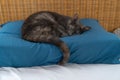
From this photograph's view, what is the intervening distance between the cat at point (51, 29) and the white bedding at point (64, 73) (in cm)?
7

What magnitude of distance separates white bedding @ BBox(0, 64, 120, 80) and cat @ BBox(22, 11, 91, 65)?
0.07 m

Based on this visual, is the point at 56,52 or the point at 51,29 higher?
the point at 51,29

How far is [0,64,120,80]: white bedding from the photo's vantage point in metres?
1.26

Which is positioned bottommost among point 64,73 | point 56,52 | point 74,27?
point 64,73

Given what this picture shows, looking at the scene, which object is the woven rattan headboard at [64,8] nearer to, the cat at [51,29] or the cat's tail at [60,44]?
the cat at [51,29]

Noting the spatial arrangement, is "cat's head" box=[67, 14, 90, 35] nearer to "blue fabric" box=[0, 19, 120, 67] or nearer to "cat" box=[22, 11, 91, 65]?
"cat" box=[22, 11, 91, 65]

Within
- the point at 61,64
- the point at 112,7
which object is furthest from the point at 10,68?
the point at 112,7

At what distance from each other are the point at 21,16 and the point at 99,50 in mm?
1112

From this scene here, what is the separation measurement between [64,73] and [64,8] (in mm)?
1035

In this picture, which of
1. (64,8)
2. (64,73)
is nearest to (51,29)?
(64,73)

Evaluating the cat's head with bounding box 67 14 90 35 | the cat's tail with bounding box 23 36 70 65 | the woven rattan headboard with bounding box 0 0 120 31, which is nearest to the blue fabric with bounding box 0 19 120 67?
the cat's tail with bounding box 23 36 70 65

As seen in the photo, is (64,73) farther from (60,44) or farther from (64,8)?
(64,8)

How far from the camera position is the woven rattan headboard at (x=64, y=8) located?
212cm

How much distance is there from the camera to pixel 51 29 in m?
1.51
